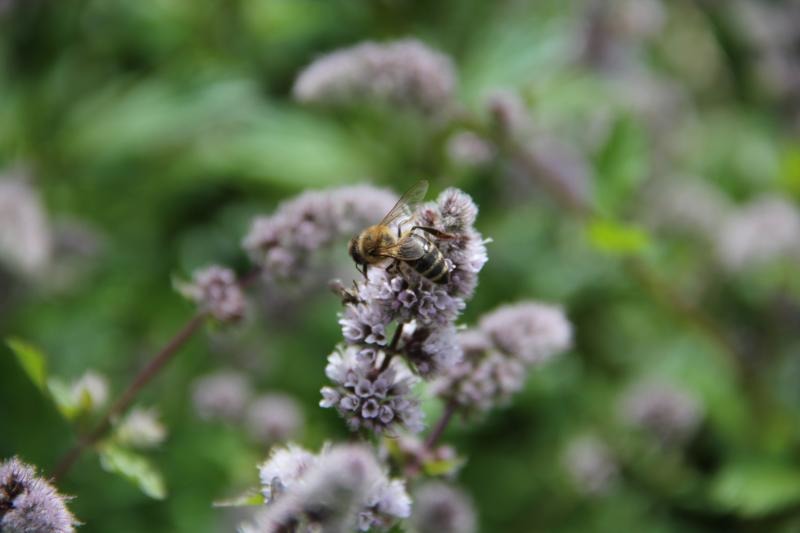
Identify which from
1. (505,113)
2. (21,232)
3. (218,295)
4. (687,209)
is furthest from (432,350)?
(687,209)

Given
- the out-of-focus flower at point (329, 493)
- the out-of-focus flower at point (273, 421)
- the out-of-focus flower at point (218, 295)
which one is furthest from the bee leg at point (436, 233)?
the out-of-focus flower at point (273, 421)

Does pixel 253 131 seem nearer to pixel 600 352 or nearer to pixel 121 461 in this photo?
pixel 600 352

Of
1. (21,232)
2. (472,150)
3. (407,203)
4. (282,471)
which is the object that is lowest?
(282,471)

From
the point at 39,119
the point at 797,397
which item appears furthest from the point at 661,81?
the point at 39,119

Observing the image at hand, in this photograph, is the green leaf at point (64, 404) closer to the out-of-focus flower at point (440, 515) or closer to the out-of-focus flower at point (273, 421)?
the out-of-focus flower at point (273, 421)

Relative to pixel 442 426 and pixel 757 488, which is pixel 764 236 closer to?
pixel 757 488

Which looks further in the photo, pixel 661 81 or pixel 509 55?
pixel 661 81
